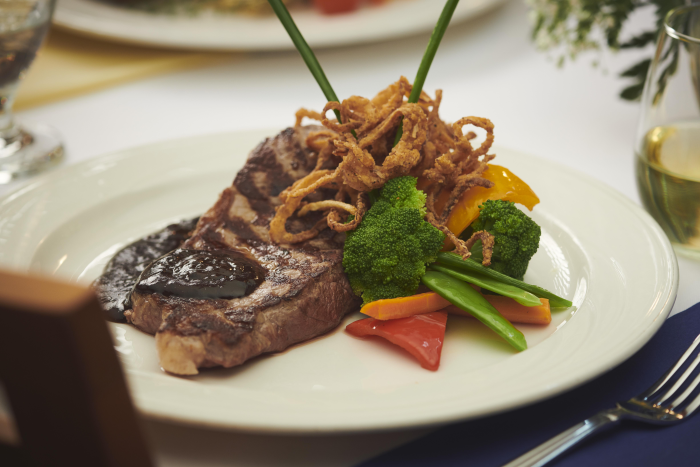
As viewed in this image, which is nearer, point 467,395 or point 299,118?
point 467,395

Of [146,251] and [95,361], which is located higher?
[95,361]

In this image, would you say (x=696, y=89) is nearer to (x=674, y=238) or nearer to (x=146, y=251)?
(x=674, y=238)

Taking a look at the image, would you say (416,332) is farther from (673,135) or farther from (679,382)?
(673,135)

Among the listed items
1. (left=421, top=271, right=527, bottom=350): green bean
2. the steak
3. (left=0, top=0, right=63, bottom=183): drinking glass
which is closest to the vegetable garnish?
(left=421, top=271, right=527, bottom=350): green bean

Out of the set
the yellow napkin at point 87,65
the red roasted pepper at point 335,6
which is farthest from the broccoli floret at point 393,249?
the red roasted pepper at point 335,6

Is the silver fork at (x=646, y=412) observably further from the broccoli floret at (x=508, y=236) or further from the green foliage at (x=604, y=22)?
the green foliage at (x=604, y=22)

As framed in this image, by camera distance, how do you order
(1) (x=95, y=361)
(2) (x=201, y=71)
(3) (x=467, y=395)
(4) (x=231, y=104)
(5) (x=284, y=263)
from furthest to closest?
1. (2) (x=201, y=71)
2. (4) (x=231, y=104)
3. (5) (x=284, y=263)
4. (3) (x=467, y=395)
5. (1) (x=95, y=361)

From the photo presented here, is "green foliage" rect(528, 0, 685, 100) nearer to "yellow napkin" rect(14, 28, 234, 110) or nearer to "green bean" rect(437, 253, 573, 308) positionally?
"green bean" rect(437, 253, 573, 308)

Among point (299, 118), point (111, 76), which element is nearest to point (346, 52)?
point (111, 76)
